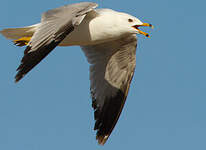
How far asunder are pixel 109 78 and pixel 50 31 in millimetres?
2461

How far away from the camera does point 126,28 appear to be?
7.93 meters

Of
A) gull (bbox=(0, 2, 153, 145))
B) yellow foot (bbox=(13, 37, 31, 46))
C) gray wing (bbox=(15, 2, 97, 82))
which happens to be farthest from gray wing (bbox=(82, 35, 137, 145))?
gray wing (bbox=(15, 2, 97, 82))

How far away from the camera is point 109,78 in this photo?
29.7 feet

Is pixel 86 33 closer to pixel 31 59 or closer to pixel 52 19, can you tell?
pixel 52 19

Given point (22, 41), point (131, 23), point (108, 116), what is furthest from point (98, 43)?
point (108, 116)

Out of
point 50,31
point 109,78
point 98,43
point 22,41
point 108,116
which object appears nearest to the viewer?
point 50,31

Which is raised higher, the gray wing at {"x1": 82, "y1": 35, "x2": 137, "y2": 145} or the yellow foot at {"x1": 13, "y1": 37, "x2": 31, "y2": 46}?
the yellow foot at {"x1": 13, "y1": 37, "x2": 31, "y2": 46}

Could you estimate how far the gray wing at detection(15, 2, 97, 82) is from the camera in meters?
6.35

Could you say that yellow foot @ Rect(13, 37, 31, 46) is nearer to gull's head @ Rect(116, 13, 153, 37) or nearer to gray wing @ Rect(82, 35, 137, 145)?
gray wing @ Rect(82, 35, 137, 145)

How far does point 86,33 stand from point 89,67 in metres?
1.30

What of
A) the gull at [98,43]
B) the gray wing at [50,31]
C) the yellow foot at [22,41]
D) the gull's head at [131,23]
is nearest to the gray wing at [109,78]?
the gull at [98,43]

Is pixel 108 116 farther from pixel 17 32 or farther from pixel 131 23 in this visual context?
pixel 17 32

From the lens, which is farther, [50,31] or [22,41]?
[22,41]

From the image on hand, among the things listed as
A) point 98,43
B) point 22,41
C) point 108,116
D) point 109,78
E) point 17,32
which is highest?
point 17,32
